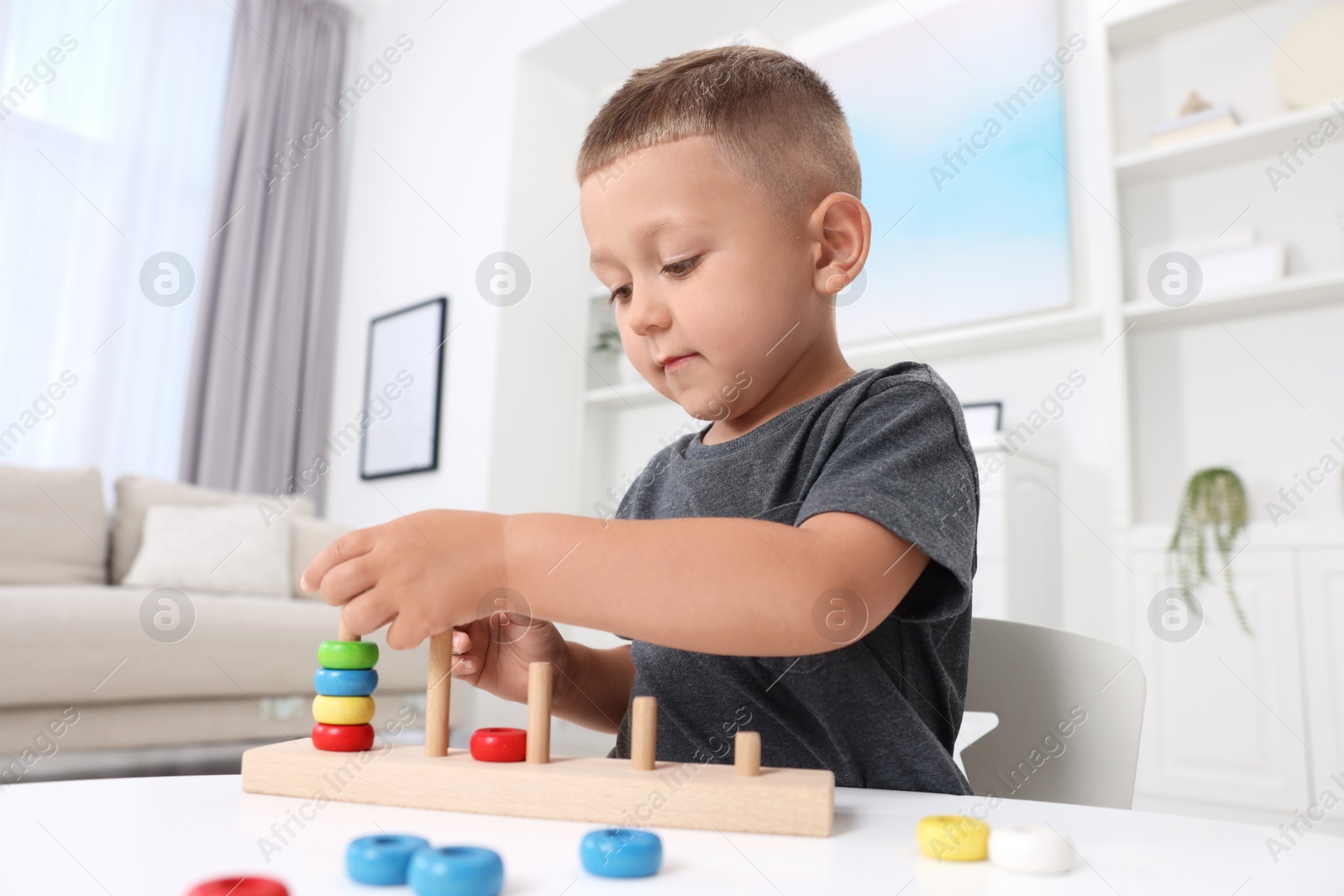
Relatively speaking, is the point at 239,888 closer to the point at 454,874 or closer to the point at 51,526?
the point at 454,874

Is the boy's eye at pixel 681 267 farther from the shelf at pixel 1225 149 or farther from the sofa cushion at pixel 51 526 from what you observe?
the sofa cushion at pixel 51 526

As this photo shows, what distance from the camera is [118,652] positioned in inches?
83.0

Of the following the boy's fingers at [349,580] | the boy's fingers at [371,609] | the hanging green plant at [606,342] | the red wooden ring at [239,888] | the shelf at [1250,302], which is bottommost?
the red wooden ring at [239,888]

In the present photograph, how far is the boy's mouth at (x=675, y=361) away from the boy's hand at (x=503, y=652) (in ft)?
0.66

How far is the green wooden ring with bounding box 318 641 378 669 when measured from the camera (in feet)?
1.55

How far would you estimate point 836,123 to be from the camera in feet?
2.44

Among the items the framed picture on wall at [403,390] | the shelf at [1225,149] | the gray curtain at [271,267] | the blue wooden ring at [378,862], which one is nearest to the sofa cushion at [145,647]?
the framed picture on wall at [403,390]

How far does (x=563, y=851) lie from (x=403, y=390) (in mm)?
3690

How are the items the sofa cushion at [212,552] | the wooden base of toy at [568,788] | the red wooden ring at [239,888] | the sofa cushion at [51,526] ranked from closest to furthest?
the red wooden ring at [239,888]
the wooden base of toy at [568,788]
the sofa cushion at [51,526]
the sofa cushion at [212,552]

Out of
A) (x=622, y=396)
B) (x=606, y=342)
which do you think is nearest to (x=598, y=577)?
(x=622, y=396)

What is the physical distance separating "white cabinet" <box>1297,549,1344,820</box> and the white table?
1943 millimetres

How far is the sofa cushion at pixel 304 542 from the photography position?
10.1ft

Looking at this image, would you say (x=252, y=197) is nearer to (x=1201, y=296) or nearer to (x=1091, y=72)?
(x=1091, y=72)

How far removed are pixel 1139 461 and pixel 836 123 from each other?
214 cm
